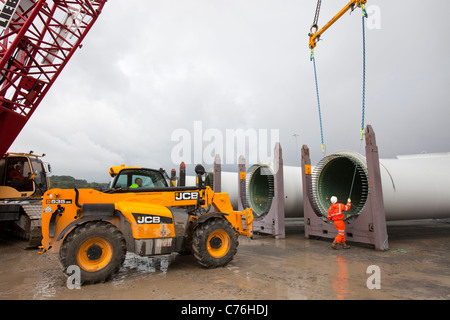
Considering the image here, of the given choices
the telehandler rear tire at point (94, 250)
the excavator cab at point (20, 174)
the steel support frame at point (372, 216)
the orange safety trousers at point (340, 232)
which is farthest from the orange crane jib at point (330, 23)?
the excavator cab at point (20, 174)

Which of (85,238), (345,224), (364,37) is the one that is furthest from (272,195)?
(85,238)

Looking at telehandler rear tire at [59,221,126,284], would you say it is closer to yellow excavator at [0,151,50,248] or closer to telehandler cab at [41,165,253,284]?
telehandler cab at [41,165,253,284]

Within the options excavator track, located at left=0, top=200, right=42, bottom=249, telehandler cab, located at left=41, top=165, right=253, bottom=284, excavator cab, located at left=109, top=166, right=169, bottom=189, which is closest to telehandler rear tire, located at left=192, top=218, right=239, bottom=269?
telehandler cab, located at left=41, top=165, right=253, bottom=284

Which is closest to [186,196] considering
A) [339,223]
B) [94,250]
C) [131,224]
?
[131,224]

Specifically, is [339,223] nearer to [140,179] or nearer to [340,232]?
[340,232]

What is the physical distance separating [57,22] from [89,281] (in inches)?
365

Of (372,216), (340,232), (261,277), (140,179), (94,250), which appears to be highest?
(140,179)

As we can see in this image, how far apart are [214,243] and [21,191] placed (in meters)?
7.13

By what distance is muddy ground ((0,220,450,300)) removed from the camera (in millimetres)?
3656

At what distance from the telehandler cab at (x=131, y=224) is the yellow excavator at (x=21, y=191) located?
3287 mm

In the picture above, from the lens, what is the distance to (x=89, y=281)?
4035 millimetres

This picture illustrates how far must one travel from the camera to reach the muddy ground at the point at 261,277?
3656mm

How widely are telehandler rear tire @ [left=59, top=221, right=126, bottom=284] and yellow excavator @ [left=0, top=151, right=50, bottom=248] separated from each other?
3646 mm

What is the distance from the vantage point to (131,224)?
4.40 meters
